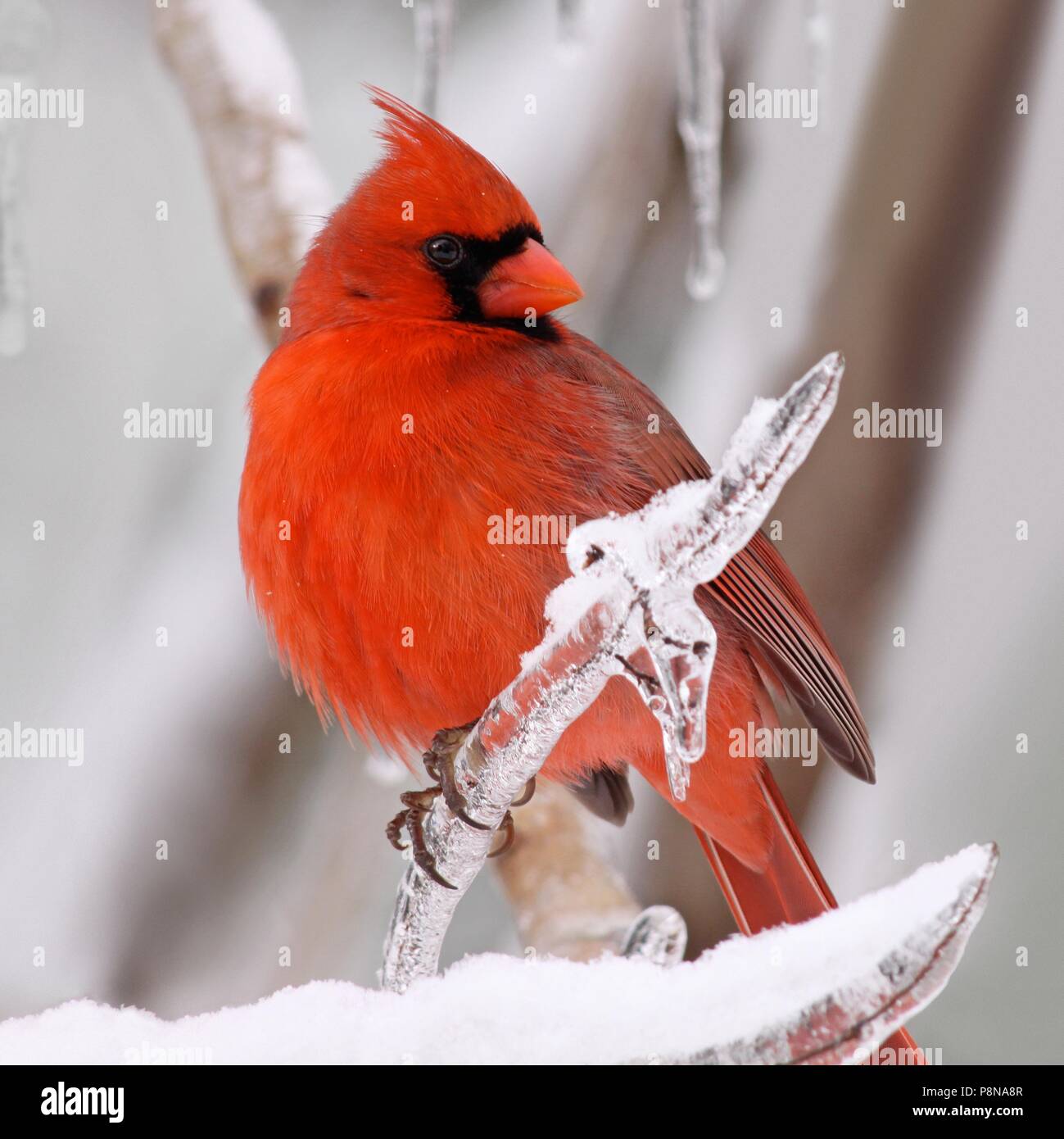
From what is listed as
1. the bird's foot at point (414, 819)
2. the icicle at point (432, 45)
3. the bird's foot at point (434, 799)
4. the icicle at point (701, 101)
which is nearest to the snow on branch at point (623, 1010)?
the bird's foot at point (434, 799)

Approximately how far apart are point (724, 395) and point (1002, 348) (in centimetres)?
→ 60

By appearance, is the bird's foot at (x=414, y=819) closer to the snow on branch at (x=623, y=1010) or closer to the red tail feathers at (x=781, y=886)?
the snow on branch at (x=623, y=1010)

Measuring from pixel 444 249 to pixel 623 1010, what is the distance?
1271 mm

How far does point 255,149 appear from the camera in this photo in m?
2.78

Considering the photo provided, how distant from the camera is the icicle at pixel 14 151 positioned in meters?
2.53

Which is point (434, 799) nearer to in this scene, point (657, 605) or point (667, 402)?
point (657, 605)

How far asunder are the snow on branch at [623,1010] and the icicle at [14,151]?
142cm

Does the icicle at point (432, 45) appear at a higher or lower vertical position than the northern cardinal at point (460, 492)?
higher

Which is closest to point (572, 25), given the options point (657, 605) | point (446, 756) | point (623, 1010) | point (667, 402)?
point (667, 402)

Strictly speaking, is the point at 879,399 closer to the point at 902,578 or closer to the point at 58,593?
the point at 902,578

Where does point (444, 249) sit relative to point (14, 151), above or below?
below

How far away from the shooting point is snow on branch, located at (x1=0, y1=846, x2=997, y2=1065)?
48.6 inches

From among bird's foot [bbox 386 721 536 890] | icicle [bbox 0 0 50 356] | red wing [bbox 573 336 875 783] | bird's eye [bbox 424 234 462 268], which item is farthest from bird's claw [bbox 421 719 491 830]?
icicle [bbox 0 0 50 356]

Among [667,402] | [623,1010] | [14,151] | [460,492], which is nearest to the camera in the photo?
[623,1010]
